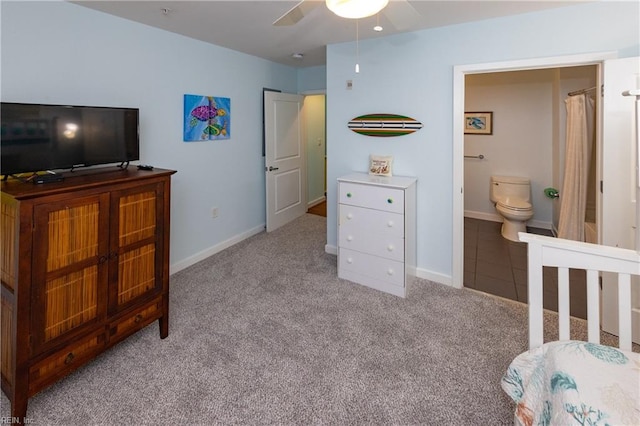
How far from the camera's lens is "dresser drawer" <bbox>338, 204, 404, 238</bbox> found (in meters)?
2.91

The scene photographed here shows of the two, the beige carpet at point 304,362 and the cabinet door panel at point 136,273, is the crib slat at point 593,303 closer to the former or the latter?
the beige carpet at point 304,362

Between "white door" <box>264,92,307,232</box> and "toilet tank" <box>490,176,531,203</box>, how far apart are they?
279cm

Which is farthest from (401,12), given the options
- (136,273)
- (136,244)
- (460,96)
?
(136,273)

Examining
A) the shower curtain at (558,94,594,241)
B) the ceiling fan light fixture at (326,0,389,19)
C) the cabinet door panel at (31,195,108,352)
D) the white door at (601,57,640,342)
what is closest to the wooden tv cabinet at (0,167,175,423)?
the cabinet door panel at (31,195,108,352)

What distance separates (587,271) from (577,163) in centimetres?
279

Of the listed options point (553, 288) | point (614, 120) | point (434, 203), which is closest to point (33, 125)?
point (434, 203)

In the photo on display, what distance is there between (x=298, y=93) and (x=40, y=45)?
10.6 feet

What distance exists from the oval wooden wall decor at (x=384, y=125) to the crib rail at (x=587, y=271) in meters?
1.93

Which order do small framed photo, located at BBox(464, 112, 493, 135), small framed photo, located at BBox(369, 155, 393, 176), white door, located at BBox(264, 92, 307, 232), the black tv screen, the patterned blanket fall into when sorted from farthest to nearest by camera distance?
small framed photo, located at BBox(464, 112, 493, 135) < white door, located at BBox(264, 92, 307, 232) < small framed photo, located at BBox(369, 155, 393, 176) < the black tv screen < the patterned blanket

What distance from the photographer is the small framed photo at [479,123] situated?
4973 millimetres

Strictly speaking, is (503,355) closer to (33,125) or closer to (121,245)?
(121,245)

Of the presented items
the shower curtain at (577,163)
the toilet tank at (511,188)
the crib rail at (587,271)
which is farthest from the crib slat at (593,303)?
the toilet tank at (511,188)

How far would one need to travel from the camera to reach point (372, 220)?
3037mm

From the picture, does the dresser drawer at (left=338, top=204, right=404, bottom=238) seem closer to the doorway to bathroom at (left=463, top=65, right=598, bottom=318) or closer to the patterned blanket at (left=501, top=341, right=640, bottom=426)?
the doorway to bathroom at (left=463, top=65, right=598, bottom=318)
